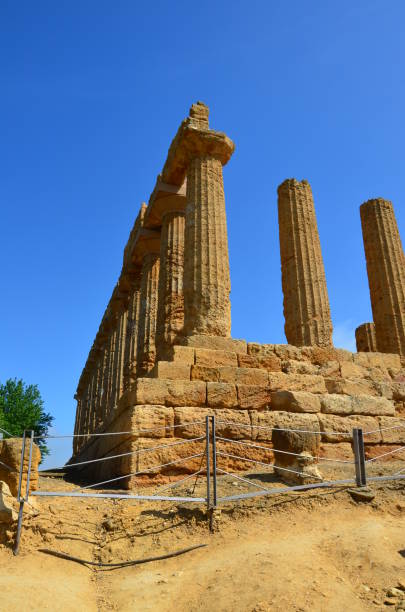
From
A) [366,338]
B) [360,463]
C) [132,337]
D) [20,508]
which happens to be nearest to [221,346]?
[360,463]

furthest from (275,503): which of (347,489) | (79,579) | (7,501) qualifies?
(7,501)

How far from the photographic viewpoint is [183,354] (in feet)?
35.2

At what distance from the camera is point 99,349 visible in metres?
32.8

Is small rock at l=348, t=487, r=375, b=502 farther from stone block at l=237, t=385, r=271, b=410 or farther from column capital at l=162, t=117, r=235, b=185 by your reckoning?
column capital at l=162, t=117, r=235, b=185

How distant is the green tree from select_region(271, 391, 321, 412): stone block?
90.2 feet

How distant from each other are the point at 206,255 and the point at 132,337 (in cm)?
801

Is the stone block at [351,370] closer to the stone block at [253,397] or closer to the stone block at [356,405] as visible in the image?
the stone block at [356,405]

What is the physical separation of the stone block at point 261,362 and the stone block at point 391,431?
247cm

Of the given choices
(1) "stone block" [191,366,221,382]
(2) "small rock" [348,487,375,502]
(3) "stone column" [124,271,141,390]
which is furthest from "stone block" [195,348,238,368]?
(3) "stone column" [124,271,141,390]

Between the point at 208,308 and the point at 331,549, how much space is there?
7146mm

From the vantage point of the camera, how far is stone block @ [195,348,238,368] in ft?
35.8

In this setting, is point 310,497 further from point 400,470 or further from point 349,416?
point 349,416

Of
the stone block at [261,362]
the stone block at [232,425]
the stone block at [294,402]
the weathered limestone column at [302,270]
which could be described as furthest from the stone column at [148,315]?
the stone block at [232,425]

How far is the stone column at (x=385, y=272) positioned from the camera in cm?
1644
